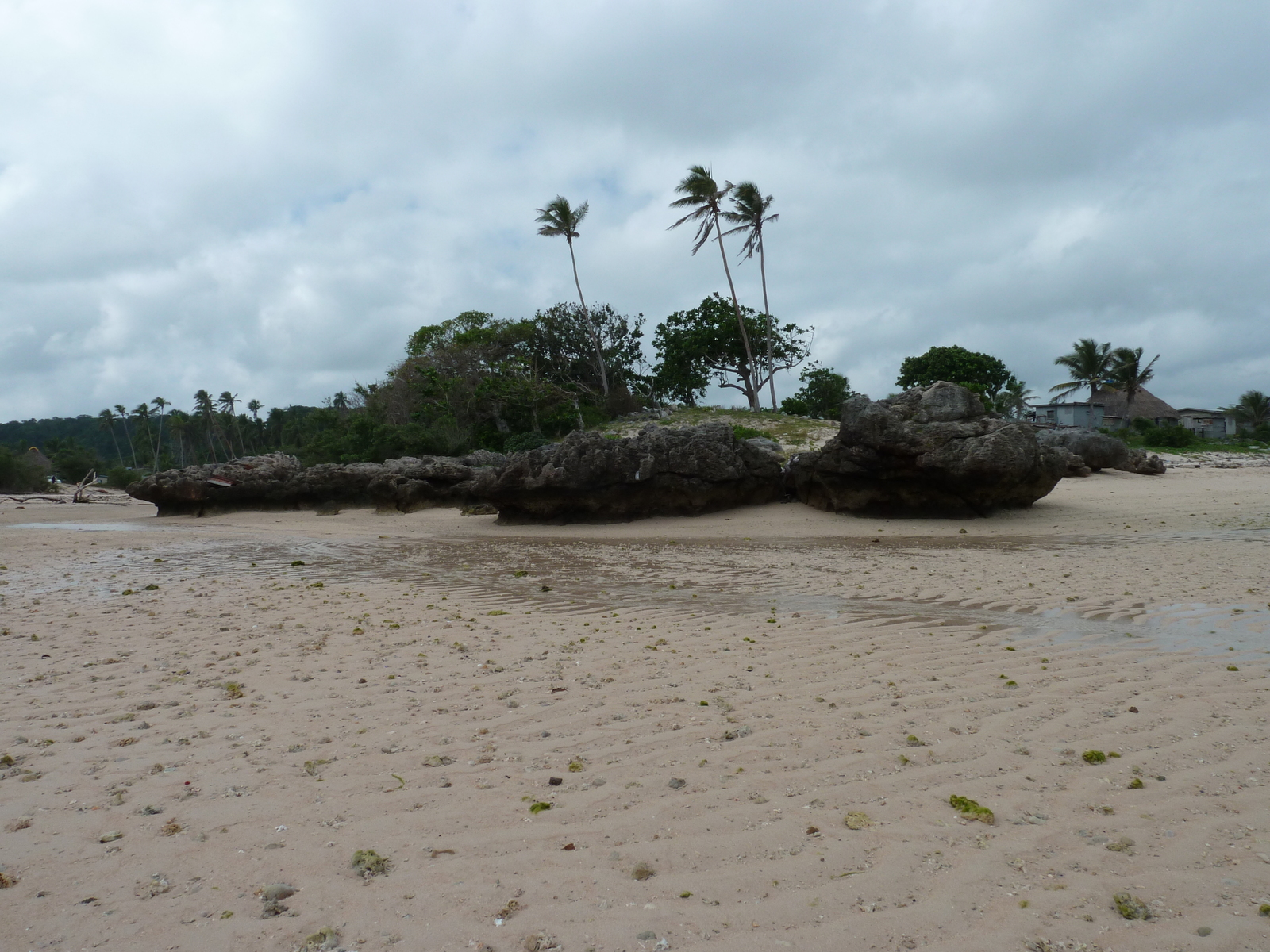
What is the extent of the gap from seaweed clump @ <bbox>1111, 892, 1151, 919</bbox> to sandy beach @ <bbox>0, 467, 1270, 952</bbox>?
0.8 inches

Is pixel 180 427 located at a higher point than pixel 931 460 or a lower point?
higher

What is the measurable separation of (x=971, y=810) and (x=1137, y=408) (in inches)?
2407

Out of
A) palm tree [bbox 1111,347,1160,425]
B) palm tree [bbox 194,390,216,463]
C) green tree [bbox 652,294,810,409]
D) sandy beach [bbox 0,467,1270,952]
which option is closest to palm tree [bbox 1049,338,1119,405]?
palm tree [bbox 1111,347,1160,425]

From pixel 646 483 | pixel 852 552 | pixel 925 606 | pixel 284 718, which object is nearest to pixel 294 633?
pixel 284 718

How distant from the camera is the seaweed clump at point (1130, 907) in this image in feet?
7.01

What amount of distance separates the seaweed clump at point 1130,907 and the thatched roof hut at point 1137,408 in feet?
185

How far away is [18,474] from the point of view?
123ft

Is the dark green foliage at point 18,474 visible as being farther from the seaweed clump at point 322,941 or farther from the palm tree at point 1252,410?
the palm tree at point 1252,410

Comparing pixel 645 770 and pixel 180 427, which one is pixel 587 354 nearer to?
pixel 645 770

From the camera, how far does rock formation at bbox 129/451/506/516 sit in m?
20.9

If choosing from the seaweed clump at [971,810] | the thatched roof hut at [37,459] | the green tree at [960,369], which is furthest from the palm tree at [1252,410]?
the thatched roof hut at [37,459]

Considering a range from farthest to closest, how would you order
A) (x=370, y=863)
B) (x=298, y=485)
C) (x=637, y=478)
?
(x=298, y=485), (x=637, y=478), (x=370, y=863)

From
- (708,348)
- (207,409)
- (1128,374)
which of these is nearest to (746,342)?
(708,348)

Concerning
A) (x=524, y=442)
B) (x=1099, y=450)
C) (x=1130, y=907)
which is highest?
(x=524, y=442)
